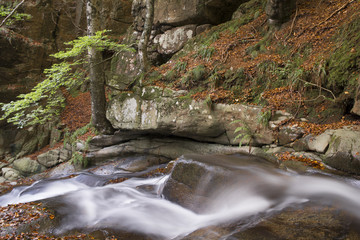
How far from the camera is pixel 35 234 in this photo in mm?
3639

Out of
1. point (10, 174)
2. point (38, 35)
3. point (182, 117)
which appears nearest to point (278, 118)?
point (182, 117)

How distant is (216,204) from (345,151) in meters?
3.03

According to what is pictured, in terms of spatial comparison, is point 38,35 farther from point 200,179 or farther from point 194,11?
point 200,179

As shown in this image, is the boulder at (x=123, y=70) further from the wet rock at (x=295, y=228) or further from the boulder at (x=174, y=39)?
the wet rock at (x=295, y=228)

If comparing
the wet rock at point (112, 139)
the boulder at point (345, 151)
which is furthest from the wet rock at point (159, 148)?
the boulder at point (345, 151)

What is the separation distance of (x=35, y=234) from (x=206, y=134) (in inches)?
207

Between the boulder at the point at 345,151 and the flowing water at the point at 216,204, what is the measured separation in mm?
512

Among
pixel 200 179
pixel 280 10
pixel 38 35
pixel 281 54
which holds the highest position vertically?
pixel 38 35

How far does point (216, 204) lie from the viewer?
4.45 m

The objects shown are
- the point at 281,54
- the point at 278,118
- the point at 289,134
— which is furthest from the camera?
the point at 281,54

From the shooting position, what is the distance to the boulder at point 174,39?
1116cm

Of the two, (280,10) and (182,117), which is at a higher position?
(280,10)

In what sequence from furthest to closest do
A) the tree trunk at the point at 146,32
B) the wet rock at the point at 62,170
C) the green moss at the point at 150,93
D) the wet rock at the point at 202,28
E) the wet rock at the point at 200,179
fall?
the wet rock at the point at 202,28 → the tree trunk at the point at 146,32 → the wet rock at the point at 62,170 → the green moss at the point at 150,93 → the wet rock at the point at 200,179

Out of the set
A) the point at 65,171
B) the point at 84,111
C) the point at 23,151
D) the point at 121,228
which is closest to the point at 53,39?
the point at 84,111
